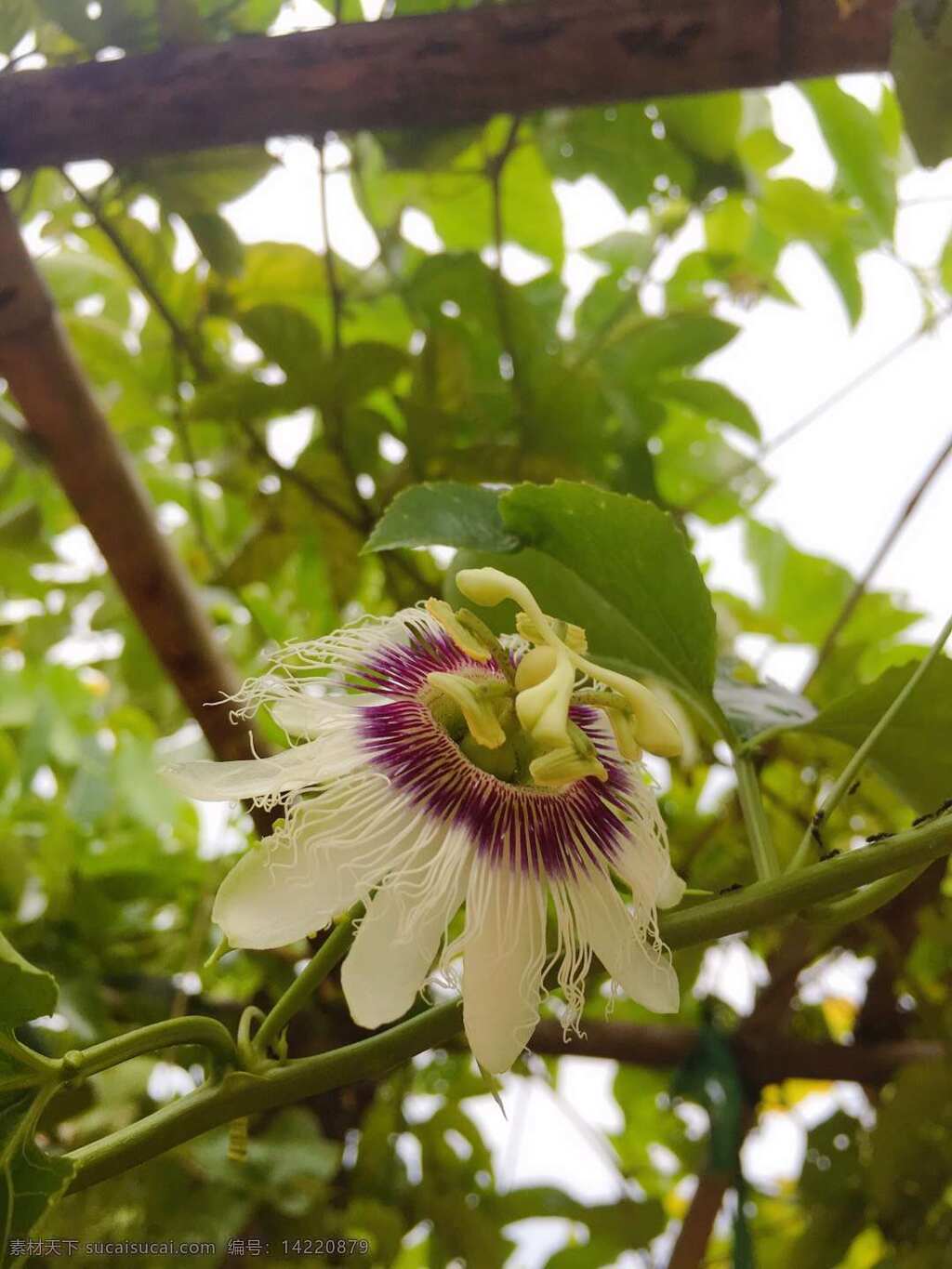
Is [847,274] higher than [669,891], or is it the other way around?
[847,274]

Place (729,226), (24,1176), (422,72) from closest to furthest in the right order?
(24,1176) < (422,72) < (729,226)

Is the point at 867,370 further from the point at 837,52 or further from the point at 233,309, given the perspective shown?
the point at 233,309

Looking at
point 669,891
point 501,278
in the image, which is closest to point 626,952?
point 669,891

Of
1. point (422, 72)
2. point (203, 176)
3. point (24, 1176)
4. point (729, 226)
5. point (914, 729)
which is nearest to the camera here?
point (24, 1176)

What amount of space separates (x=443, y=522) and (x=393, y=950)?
0.52 ft

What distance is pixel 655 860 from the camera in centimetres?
39

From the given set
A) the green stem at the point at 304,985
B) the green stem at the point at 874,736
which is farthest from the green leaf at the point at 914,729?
the green stem at the point at 304,985

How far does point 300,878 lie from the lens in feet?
1.19

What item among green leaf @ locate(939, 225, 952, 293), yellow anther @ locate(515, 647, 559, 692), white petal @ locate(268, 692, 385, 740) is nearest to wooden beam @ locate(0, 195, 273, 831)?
white petal @ locate(268, 692, 385, 740)

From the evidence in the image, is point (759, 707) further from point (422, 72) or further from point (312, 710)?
point (422, 72)

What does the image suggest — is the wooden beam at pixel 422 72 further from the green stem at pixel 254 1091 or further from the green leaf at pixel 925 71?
the green stem at pixel 254 1091

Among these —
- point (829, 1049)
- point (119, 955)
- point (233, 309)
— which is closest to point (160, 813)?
point (119, 955)

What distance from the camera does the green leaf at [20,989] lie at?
1.05 ft

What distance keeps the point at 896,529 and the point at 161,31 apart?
542 mm
